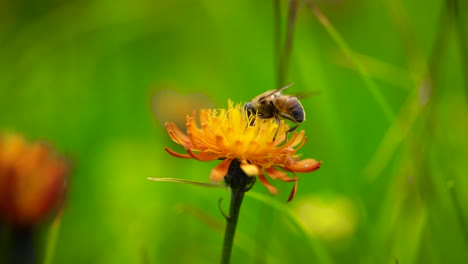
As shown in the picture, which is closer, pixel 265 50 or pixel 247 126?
pixel 247 126

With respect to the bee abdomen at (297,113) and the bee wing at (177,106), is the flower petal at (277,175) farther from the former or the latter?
the bee wing at (177,106)

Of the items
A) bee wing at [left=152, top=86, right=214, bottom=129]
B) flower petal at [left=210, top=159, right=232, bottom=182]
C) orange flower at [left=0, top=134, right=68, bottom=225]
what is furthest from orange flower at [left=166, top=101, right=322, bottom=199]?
bee wing at [left=152, top=86, right=214, bottom=129]

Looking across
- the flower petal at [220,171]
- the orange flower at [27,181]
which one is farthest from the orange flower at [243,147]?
the orange flower at [27,181]

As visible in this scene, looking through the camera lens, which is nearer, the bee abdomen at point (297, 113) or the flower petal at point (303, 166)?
the flower petal at point (303, 166)

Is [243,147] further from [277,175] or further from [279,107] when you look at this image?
[279,107]

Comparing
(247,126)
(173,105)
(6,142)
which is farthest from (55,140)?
(247,126)

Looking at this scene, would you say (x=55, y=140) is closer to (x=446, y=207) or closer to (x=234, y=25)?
(x=234, y=25)

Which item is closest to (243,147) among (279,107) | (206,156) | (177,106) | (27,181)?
(206,156)
